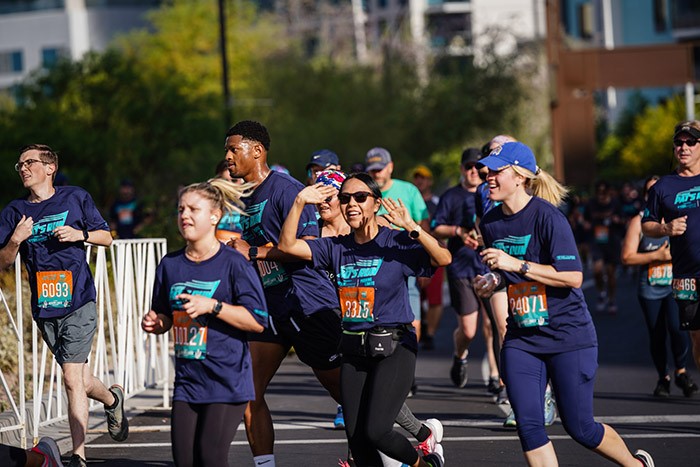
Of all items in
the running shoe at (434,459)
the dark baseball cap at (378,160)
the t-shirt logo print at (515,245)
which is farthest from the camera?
the dark baseball cap at (378,160)

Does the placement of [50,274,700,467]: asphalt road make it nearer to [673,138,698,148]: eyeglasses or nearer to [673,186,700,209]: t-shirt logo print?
[673,186,700,209]: t-shirt logo print

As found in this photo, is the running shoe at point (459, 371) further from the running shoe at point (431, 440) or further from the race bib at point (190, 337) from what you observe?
the race bib at point (190, 337)

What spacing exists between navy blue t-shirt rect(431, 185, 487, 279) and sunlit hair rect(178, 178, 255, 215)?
4176 mm

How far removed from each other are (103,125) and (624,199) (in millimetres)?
14036

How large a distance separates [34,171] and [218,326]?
2.60 meters

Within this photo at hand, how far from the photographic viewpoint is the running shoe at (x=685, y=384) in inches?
441

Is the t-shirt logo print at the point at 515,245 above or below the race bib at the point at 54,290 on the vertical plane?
above

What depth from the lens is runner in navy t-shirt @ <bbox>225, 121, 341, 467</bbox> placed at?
25.3ft

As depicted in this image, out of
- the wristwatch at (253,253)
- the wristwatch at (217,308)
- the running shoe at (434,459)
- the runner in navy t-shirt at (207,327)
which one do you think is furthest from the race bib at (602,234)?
the wristwatch at (217,308)

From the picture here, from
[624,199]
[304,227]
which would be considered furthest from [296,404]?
[624,199]

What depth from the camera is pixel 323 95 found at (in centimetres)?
4797

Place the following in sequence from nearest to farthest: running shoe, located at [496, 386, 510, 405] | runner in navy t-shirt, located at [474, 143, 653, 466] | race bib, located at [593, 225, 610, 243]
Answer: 1. runner in navy t-shirt, located at [474, 143, 653, 466]
2. running shoe, located at [496, 386, 510, 405]
3. race bib, located at [593, 225, 610, 243]

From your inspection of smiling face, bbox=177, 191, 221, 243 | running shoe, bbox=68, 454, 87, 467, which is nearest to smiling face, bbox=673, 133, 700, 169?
smiling face, bbox=177, 191, 221, 243

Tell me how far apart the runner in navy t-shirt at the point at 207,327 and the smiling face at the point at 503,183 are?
1.34 metres
